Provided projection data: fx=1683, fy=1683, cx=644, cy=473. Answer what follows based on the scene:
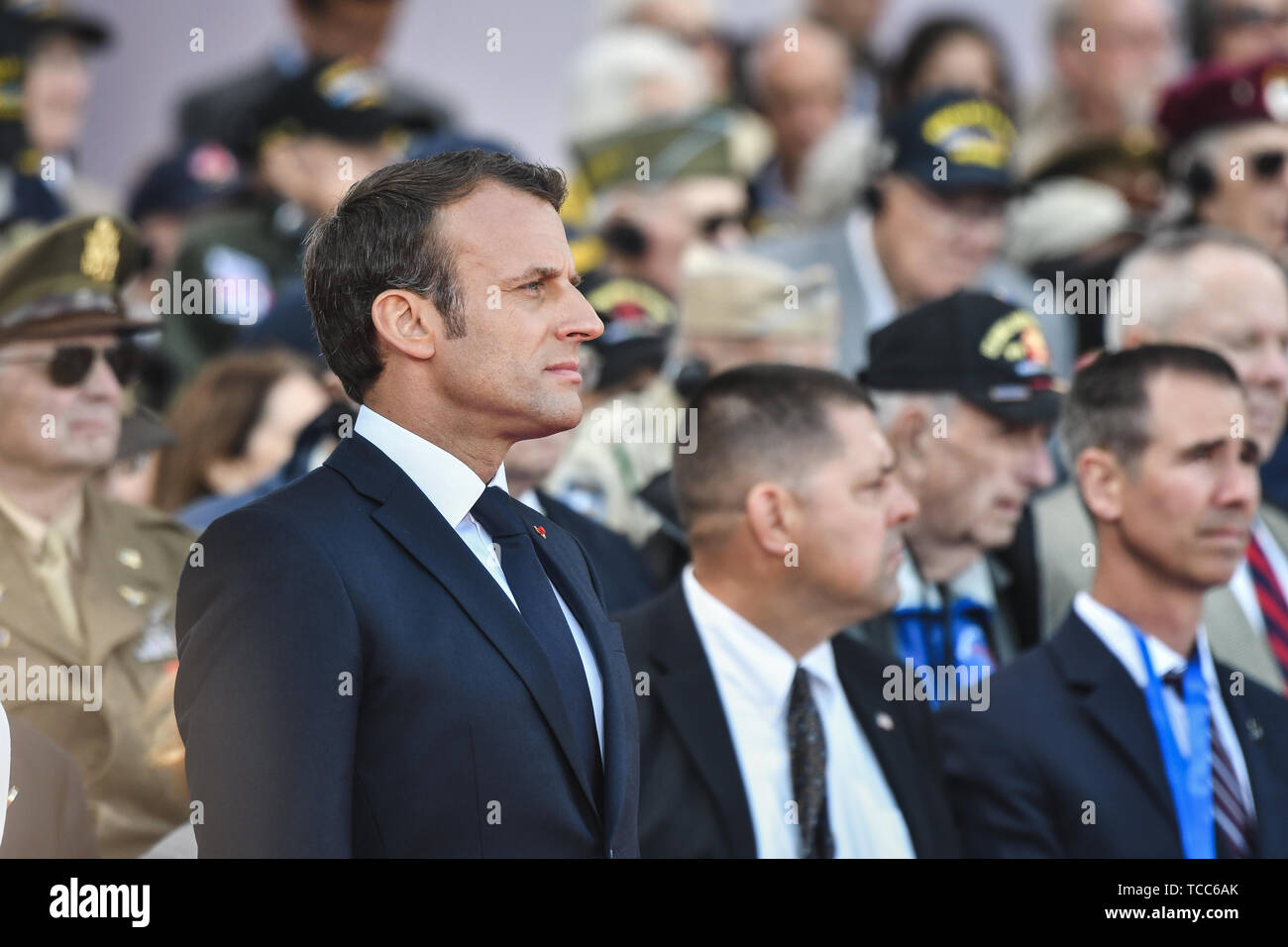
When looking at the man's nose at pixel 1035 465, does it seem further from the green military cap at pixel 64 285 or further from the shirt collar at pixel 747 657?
the green military cap at pixel 64 285

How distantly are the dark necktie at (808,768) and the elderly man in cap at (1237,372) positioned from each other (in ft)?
3.32

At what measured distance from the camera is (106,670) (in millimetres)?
3465

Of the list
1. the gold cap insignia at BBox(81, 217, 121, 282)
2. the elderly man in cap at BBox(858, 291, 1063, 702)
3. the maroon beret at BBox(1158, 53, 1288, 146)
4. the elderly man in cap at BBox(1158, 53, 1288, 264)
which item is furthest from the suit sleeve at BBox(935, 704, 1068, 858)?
the maroon beret at BBox(1158, 53, 1288, 146)

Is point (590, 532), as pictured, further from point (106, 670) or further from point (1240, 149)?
point (1240, 149)

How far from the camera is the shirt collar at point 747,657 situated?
130 inches

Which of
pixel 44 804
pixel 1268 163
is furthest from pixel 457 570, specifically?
pixel 1268 163

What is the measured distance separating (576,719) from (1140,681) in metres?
1.73

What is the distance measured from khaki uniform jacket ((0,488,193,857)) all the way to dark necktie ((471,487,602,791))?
1.45m

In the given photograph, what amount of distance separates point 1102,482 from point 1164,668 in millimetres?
449

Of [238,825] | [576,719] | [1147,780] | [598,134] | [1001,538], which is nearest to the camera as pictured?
[238,825]
